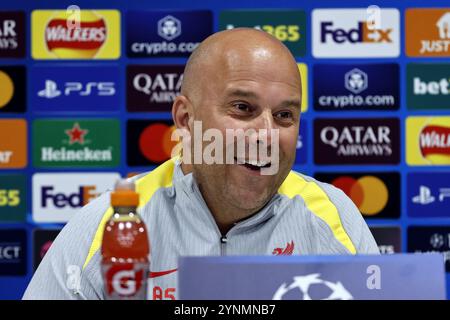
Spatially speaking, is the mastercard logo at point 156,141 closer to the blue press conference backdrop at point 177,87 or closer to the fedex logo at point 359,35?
the blue press conference backdrop at point 177,87

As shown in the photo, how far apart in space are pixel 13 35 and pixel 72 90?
32cm

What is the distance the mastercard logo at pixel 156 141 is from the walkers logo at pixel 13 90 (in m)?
0.48

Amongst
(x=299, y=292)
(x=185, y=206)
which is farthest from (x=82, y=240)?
(x=299, y=292)

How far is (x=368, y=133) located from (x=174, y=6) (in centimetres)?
90

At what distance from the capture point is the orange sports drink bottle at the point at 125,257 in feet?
2.67

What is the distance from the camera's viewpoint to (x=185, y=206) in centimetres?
131

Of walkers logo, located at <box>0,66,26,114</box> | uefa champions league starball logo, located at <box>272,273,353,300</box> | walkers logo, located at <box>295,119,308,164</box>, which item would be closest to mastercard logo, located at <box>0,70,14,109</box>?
walkers logo, located at <box>0,66,26,114</box>

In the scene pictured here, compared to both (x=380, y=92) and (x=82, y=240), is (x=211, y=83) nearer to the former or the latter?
(x=82, y=240)

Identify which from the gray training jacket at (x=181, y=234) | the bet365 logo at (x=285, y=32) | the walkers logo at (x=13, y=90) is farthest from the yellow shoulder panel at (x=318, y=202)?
the walkers logo at (x=13, y=90)

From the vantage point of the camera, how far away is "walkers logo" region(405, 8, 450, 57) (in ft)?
8.76

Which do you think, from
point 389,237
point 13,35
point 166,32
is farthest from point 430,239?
point 13,35

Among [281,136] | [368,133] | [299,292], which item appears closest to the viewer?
[299,292]

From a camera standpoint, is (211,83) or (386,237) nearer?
Result: (211,83)

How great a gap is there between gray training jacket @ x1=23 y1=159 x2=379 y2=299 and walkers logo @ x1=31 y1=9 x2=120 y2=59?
4.48 ft
